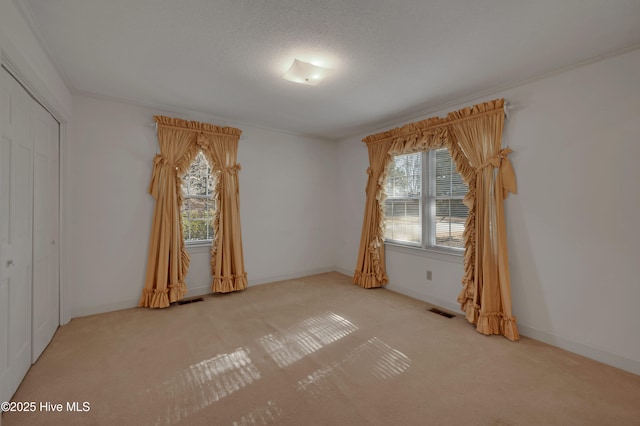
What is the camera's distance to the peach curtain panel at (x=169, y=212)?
3.52 m

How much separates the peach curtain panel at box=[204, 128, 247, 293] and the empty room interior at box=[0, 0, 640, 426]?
3 cm

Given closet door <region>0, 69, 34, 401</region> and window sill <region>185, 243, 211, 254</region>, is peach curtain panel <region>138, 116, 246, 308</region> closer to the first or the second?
window sill <region>185, 243, 211, 254</region>

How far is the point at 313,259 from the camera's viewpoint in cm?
517

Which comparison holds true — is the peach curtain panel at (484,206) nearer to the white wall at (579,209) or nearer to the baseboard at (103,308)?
the white wall at (579,209)

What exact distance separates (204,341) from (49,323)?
4.87ft

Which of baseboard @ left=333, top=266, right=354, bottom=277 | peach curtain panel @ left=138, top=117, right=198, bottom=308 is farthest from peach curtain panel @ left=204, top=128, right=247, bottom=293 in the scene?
baseboard @ left=333, top=266, right=354, bottom=277

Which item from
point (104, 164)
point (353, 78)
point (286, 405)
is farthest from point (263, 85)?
point (286, 405)

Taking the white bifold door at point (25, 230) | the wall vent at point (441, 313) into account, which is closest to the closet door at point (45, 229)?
the white bifold door at point (25, 230)

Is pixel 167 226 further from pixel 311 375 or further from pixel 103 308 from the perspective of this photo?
pixel 311 375

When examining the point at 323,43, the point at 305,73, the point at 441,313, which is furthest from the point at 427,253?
the point at 323,43

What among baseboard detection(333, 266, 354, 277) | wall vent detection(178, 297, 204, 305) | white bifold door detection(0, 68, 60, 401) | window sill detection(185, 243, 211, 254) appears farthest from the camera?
baseboard detection(333, 266, 354, 277)

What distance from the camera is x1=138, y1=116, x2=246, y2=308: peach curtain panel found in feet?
11.5

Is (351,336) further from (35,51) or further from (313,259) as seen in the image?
(35,51)

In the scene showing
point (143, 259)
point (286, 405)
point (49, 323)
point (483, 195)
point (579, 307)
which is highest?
point (483, 195)
